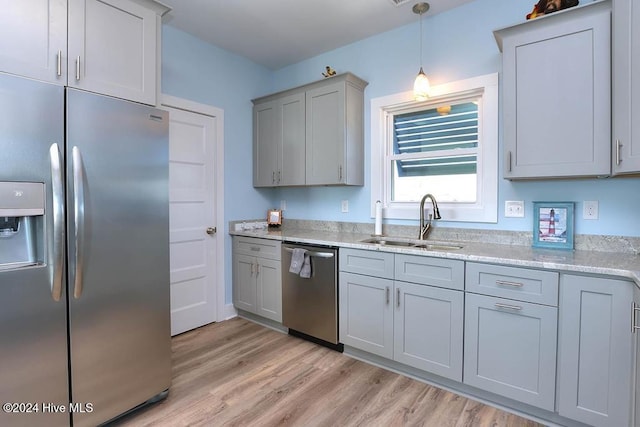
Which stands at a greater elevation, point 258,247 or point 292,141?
point 292,141

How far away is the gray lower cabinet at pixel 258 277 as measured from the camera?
2977mm

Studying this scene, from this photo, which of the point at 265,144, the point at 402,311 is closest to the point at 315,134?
the point at 265,144

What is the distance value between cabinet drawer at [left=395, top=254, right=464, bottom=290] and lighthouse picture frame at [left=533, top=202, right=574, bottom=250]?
27.1 inches

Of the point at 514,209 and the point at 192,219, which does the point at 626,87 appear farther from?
the point at 192,219

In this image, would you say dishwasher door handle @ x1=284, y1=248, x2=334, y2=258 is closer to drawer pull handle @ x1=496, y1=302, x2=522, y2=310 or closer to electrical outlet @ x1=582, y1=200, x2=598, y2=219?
drawer pull handle @ x1=496, y1=302, x2=522, y2=310

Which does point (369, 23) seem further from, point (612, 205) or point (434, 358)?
point (434, 358)

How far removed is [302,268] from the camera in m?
2.70

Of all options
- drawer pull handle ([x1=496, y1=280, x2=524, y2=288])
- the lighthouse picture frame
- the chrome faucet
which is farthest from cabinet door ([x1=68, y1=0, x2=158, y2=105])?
the lighthouse picture frame

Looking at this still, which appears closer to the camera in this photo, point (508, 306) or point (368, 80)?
point (508, 306)

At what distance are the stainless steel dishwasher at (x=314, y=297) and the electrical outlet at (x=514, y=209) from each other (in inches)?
50.9

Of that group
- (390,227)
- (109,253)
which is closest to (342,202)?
(390,227)

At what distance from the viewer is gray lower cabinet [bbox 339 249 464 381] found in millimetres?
2047

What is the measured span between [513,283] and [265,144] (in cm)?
264

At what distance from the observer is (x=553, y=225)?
2.17 m
